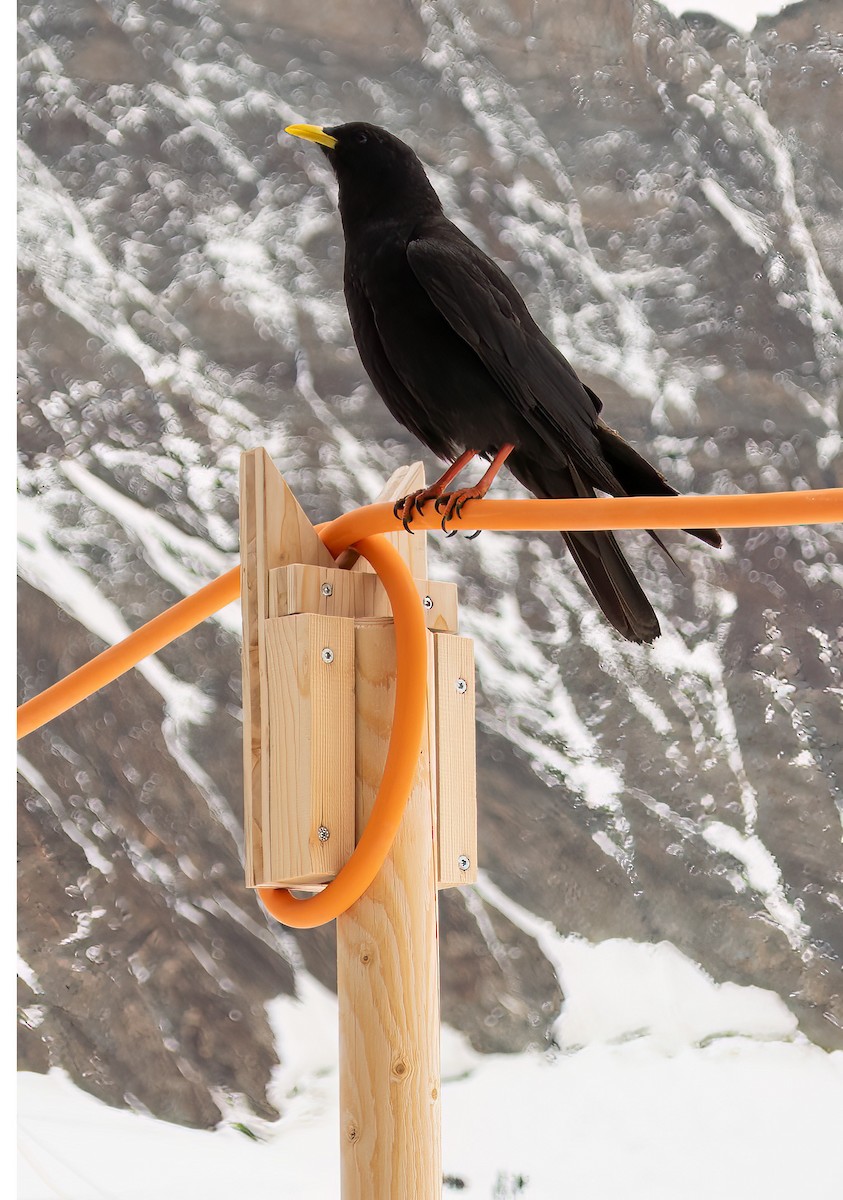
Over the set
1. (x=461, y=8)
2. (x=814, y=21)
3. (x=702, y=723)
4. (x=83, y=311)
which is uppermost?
(x=814, y=21)

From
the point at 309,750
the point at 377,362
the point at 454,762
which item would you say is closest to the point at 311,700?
the point at 309,750

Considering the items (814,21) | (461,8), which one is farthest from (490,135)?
(814,21)

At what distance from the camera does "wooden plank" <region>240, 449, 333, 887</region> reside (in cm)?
80

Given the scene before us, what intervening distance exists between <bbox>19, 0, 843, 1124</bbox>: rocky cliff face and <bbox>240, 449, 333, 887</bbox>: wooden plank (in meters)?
1.57

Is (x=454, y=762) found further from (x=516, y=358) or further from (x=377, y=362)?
(x=377, y=362)

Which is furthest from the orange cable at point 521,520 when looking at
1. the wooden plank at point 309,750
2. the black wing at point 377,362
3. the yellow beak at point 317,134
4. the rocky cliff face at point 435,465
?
the rocky cliff face at point 435,465

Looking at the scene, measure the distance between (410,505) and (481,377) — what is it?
404mm

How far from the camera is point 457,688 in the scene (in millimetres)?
866

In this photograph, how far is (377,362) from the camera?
133cm

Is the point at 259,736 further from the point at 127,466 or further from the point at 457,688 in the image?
the point at 127,466

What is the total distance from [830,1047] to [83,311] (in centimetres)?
229

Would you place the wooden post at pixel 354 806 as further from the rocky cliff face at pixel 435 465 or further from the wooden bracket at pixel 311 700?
the rocky cliff face at pixel 435 465

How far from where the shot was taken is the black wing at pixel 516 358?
A: 3.89ft

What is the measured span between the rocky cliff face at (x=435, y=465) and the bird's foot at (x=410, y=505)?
1.49 meters
